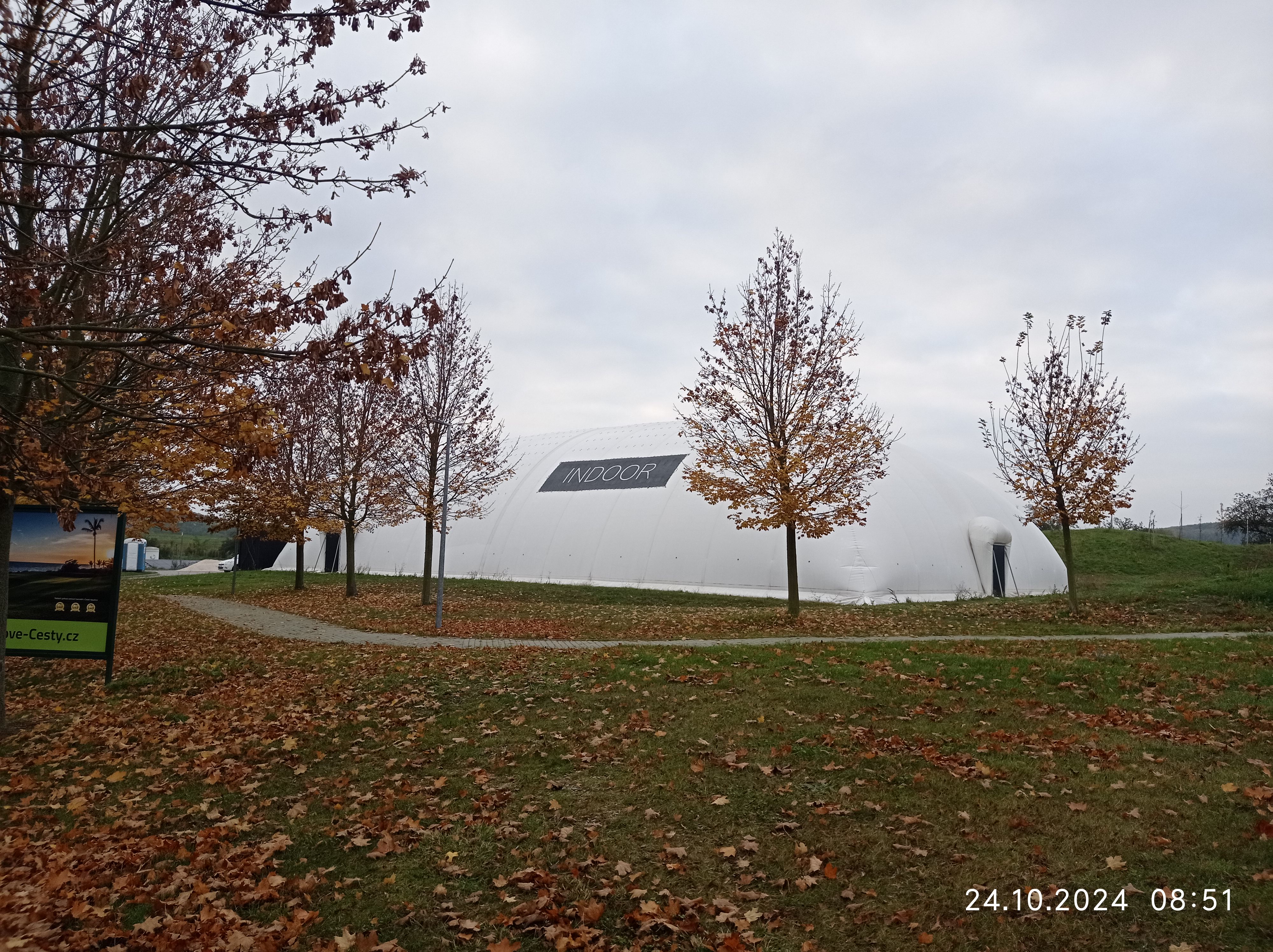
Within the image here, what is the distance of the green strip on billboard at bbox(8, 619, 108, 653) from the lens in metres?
11.5

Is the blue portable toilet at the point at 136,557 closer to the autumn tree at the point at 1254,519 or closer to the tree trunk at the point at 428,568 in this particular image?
the tree trunk at the point at 428,568

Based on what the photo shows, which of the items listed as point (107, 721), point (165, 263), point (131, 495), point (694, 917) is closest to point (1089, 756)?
point (694, 917)

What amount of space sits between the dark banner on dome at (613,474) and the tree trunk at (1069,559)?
15.5 m

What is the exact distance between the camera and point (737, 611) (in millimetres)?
21922

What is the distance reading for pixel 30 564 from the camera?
1159 cm

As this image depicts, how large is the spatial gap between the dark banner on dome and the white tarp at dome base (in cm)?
7

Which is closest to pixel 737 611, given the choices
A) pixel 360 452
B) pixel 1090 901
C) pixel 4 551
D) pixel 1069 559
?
pixel 1069 559

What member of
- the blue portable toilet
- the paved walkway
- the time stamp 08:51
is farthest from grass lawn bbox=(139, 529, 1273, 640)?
the blue portable toilet

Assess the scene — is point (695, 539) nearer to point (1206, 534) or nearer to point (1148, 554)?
point (1148, 554)

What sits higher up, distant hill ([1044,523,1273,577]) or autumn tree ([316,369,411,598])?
autumn tree ([316,369,411,598])

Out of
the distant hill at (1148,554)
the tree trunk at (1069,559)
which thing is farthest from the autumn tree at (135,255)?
the distant hill at (1148,554)

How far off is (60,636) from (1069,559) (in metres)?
20.5

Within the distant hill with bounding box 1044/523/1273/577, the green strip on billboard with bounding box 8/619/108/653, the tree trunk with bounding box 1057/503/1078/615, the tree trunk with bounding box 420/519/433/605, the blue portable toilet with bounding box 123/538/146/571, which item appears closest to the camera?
the green strip on billboard with bounding box 8/619/108/653

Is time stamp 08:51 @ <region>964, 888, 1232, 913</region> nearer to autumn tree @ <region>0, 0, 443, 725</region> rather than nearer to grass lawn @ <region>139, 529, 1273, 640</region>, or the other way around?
autumn tree @ <region>0, 0, 443, 725</region>
